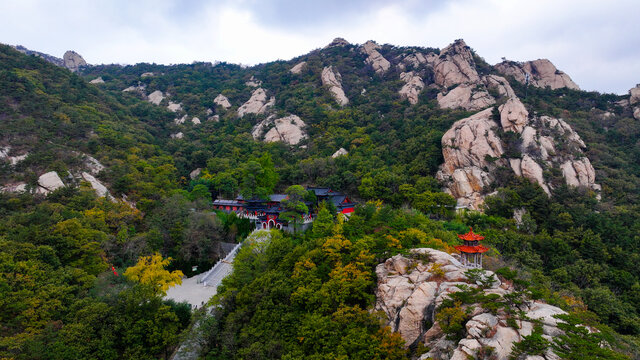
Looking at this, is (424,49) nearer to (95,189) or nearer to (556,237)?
(556,237)

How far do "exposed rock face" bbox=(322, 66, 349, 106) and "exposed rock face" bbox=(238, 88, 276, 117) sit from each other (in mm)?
10366

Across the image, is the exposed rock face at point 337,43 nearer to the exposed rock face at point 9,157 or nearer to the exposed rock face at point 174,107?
the exposed rock face at point 174,107

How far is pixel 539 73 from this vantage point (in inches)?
2029

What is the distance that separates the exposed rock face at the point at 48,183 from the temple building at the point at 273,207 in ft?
40.7

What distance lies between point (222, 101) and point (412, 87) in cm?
3472

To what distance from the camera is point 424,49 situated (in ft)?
205

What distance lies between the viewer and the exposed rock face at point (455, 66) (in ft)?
158

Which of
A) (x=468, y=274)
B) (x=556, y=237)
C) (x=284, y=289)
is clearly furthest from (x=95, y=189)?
(x=556, y=237)

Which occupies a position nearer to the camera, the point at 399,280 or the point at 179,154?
the point at 399,280

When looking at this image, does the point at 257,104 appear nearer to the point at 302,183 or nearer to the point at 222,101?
the point at 222,101

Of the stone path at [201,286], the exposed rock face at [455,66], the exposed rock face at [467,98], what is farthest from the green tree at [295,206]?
the exposed rock face at [455,66]

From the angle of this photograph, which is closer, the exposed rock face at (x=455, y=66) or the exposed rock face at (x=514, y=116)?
the exposed rock face at (x=514, y=116)

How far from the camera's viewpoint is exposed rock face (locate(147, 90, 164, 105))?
58.2 m

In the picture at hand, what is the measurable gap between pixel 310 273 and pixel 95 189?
19.6 meters
